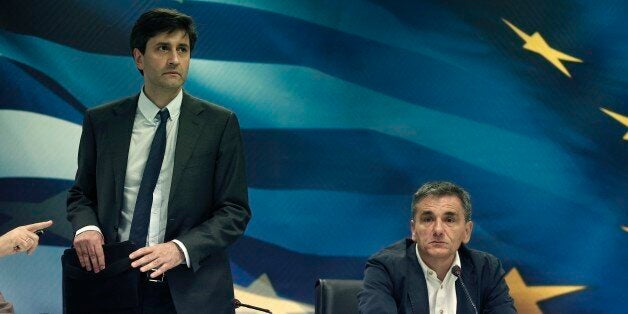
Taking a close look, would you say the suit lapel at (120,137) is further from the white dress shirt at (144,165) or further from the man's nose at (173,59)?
the man's nose at (173,59)

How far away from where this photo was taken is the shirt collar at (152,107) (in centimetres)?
273

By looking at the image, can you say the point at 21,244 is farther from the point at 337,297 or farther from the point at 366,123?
the point at 366,123

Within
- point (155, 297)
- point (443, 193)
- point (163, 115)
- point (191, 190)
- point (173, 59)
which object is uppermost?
point (173, 59)

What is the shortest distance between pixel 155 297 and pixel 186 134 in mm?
488

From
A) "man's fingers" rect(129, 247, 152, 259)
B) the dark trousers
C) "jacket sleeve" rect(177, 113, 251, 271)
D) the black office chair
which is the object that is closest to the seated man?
the black office chair

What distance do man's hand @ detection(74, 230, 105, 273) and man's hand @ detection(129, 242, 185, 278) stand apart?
101 millimetres

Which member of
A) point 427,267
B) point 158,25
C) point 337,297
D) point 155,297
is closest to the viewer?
point 155,297

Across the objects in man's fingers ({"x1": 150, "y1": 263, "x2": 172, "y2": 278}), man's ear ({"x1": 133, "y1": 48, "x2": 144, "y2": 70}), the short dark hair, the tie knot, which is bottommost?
man's fingers ({"x1": 150, "y1": 263, "x2": 172, "y2": 278})

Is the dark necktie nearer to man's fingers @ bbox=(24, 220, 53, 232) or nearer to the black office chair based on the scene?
man's fingers @ bbox=(24, 220, 53, 232)

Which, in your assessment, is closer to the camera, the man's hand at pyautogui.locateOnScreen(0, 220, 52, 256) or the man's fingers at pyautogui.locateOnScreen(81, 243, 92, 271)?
the man's fingers at pyautogui.locateOnScreen(81, 243, 92, 271)

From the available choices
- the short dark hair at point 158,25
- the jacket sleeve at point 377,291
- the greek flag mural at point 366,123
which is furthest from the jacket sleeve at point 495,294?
the greek flag mural at point 366,123

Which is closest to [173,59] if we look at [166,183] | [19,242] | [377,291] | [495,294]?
[166,183]

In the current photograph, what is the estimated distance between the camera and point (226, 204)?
8.73 ft

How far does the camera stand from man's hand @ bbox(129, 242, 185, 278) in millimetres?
2422
